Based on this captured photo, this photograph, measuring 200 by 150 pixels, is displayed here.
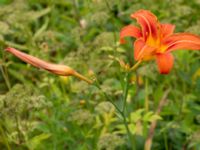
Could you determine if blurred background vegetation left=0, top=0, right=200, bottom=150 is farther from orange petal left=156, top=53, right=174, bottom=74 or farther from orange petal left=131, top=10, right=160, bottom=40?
orange petal left=156, top=53, right=174, bottom=74

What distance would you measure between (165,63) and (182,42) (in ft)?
0.59

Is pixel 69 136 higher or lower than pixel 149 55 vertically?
lower

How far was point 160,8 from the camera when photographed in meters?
3.50

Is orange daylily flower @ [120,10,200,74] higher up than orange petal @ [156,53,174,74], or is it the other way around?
orange daylily flower @ [120,10,200,74]

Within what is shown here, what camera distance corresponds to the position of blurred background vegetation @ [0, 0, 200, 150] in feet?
7.72

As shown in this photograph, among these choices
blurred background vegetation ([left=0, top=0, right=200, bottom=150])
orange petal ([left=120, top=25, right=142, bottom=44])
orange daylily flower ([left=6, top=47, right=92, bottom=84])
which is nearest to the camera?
orange daylily flower ([left=6, top=47, right=92, bottom=84])

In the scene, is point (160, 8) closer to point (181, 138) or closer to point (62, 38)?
point (62, 38)

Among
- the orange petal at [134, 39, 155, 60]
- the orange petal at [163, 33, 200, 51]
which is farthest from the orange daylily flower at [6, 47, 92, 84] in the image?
the orange petal at [163, 33, 200, 51]

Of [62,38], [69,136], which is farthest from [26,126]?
[62,38]

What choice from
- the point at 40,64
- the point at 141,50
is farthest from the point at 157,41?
the point at 40,64

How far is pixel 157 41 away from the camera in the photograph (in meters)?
2.01

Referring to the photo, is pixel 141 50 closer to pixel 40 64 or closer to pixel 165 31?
pixel 165 31

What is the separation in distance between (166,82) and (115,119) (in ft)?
1.68

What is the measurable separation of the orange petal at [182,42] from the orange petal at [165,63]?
0.30 ft
